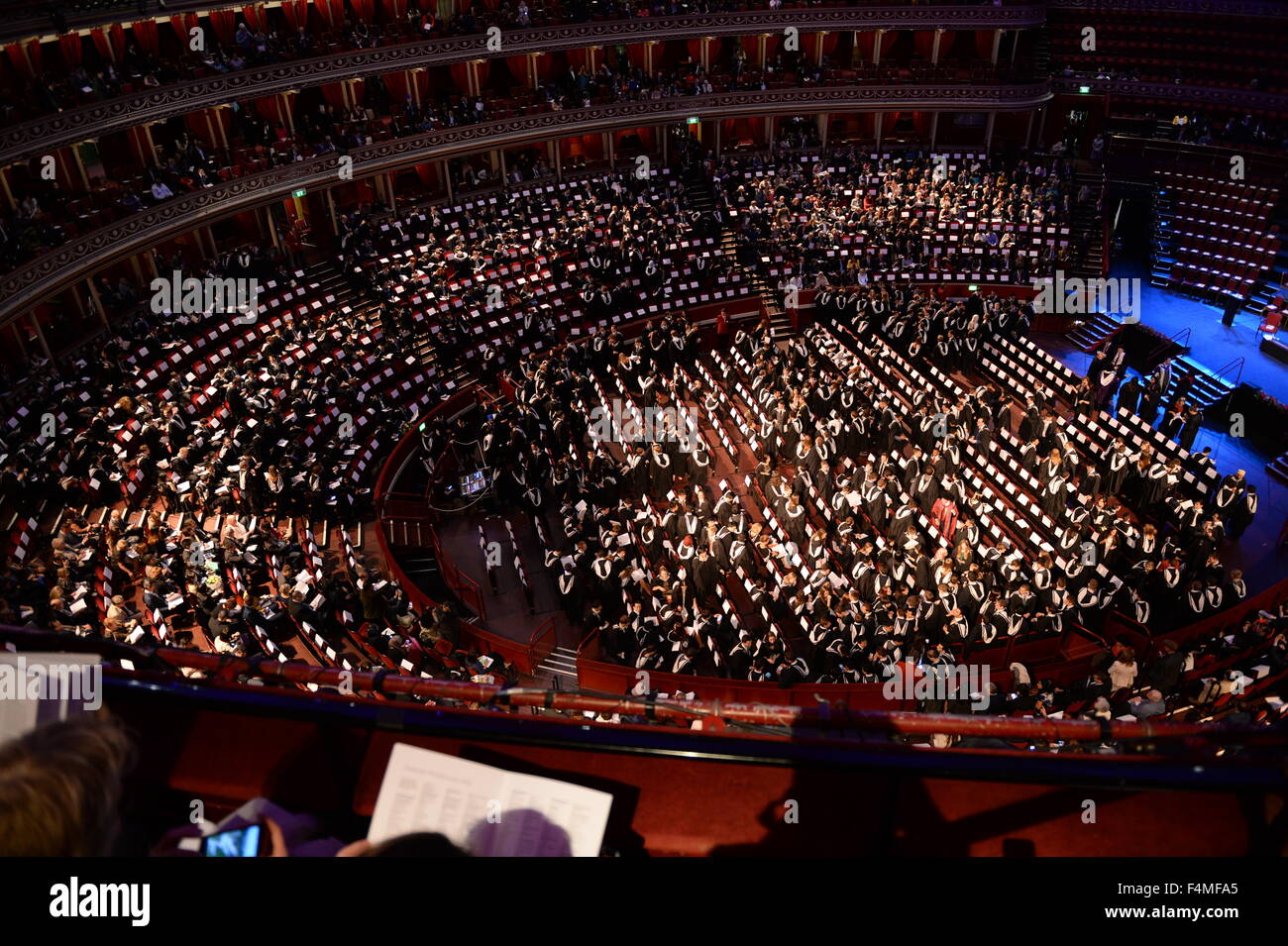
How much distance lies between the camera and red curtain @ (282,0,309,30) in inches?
1209

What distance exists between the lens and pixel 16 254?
2233 cm

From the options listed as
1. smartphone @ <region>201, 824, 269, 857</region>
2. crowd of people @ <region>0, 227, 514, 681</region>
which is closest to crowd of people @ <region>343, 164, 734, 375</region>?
crowd of people @ <region>0, 227, 514, 681</region>

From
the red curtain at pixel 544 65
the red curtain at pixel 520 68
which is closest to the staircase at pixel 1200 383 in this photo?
the red curtain at pixel 520 68

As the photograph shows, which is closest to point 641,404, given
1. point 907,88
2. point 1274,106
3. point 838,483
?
point 838,483

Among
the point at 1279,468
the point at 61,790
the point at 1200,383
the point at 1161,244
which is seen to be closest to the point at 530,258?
the point at 1200,383

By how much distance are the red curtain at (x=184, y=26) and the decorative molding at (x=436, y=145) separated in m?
5.13

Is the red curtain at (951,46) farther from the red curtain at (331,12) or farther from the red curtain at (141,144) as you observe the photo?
the red curtain at (141,144)

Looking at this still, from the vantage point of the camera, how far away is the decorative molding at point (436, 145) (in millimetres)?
23359

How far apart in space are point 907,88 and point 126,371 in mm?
27866

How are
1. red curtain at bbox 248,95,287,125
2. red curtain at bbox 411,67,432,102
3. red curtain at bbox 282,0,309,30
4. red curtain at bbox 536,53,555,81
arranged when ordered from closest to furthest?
red curtain at bbox 282,0,309,30, red curtain at bbox 248,95,287,125, red curtain at bbox 411,67,432,102, red curtain at bbox 536,53,555,81

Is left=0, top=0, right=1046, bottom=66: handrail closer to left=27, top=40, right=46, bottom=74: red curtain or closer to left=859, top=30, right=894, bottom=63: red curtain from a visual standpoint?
left=859, top=30, right=894, bottom=63: red curtain

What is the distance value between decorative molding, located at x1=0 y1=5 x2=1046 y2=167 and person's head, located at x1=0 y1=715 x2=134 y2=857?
24287mm

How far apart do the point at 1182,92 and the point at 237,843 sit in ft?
130

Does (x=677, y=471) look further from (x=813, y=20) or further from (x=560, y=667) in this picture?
(x=813, y=20)
